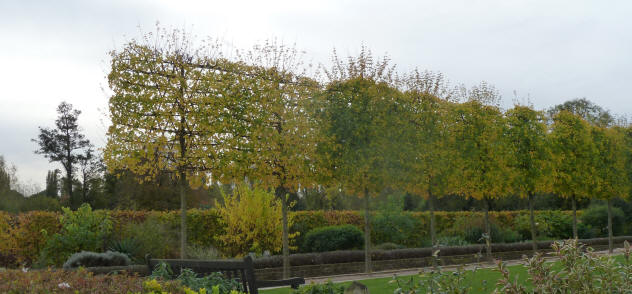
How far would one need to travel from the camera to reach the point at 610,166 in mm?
19453

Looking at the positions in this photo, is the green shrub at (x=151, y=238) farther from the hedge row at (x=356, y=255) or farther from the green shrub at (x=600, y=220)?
the green shrub at (x=600, y=220)

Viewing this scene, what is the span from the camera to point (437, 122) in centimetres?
1440

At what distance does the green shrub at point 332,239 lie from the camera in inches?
647

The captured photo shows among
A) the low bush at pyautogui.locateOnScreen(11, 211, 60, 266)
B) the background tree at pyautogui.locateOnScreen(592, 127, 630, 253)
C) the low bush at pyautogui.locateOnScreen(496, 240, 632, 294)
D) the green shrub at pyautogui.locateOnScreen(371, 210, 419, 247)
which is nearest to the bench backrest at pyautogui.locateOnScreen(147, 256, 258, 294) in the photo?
the low bush at pyautogui.locateOnScreen(496, 240, 632, 294)

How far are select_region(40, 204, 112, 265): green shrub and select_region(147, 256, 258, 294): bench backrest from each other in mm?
7829

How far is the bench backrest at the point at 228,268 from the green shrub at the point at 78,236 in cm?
783

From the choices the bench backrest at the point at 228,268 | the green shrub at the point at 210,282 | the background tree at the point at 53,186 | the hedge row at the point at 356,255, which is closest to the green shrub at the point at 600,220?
the hedge row at the point at 356,255

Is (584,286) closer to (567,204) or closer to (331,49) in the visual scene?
(331,49)

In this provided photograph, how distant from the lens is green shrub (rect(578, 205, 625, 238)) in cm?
2455

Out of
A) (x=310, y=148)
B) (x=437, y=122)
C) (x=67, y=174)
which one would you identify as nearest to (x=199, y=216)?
(x=310, y=148)

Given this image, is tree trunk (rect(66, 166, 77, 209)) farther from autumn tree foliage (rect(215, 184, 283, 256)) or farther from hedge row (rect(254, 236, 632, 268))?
hedge row (rect(254, 236, 632, 268))

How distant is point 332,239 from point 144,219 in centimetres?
Result: 562

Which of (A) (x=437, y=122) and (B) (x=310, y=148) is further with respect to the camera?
(A) (x=437, y=122)

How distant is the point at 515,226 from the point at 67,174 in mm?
28894
